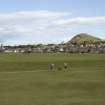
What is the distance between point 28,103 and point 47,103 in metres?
1.31

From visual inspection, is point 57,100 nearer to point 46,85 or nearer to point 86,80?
point 46,85

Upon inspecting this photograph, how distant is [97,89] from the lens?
36.8 m

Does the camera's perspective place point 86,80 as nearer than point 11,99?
No

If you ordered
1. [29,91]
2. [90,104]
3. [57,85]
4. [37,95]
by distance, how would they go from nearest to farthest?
[90,104] → [37,95] → [29,91] → [57,85]

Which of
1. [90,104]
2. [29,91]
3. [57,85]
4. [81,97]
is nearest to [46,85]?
[57,85]

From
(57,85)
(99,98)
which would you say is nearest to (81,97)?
(99,98)

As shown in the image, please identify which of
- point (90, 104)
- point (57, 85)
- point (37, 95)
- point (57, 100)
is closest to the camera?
point (90, 104)

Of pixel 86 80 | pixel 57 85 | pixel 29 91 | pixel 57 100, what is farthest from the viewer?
pixel 86 80

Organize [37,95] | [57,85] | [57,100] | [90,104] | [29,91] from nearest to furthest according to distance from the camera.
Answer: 1. [90,104]
2. [57,100]
3. [37,95]
4. [29,91]
5. [57,85]

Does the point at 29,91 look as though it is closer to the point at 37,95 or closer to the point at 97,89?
the point at 37,95

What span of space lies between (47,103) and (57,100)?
148cm

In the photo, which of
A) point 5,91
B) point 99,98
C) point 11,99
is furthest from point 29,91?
point 99,98

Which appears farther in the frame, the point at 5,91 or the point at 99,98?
the point at 5,91

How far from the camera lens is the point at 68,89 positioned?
36938 millimetres
